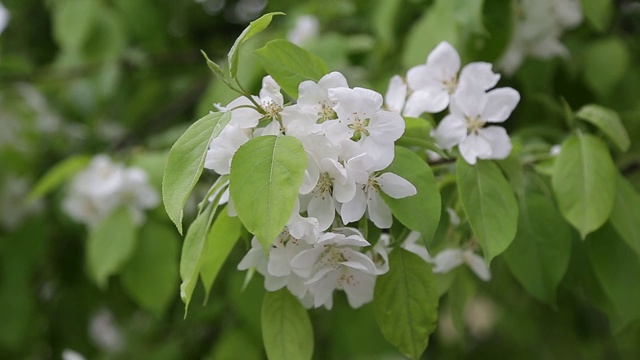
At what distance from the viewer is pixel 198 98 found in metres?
2.86

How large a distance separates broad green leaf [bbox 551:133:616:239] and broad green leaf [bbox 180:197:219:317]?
542mm

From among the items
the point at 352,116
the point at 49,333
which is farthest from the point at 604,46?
the point at 49,333

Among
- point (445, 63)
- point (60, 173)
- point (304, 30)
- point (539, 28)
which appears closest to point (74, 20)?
point (60, 173)

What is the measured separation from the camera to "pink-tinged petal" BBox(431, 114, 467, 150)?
3.97ft

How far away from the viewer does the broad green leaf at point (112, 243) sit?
6.43 feet

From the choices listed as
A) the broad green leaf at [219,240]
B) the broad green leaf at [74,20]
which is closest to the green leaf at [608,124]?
the broad green leaf at [219,240]

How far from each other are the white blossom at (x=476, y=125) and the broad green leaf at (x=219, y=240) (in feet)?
1.08

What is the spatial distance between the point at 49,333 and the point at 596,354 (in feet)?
7.67

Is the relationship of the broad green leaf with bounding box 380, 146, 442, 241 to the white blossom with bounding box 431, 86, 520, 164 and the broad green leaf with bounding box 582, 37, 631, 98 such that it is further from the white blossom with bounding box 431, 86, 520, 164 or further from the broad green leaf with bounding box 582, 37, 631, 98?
the broad green leaf with bounding box 582, 37, 631, 98

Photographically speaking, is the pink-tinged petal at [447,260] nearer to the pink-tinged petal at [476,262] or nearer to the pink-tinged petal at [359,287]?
the pink-tinged petal at [476,262]

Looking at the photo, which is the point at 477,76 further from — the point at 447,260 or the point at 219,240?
the point at 219,240

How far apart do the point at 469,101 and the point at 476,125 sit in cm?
5

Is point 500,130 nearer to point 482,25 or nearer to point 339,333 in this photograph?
point 482,25

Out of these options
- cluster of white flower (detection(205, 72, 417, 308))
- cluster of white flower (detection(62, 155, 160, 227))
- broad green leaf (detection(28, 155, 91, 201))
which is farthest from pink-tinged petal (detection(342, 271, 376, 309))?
broad green leaf (detection(28, 155, 91, 201))
